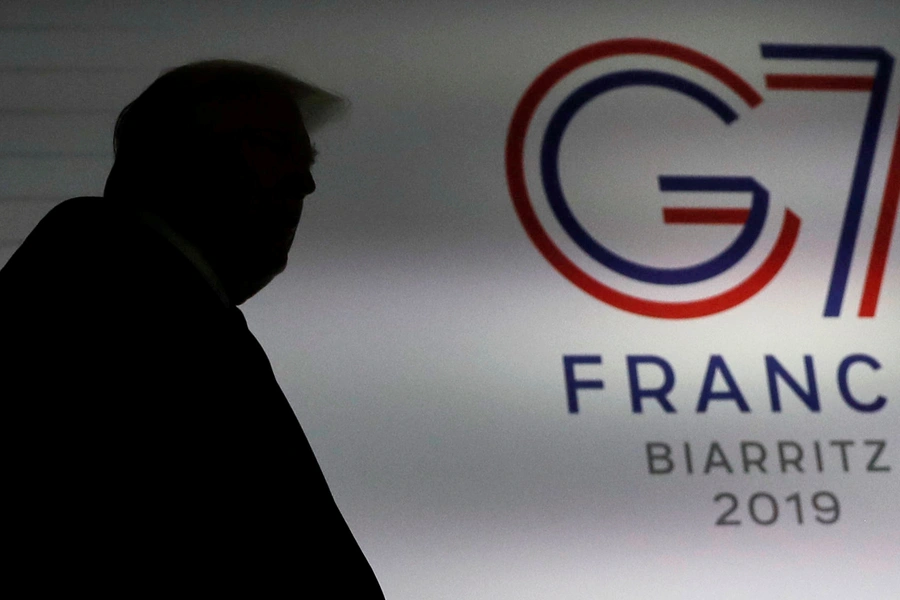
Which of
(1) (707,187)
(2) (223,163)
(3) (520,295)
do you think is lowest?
(3) (520,295)

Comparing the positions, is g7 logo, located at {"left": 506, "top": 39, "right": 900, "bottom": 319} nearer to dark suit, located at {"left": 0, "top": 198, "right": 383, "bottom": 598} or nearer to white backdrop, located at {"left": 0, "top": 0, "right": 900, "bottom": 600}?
white backdrop, located at {"left": 0, "top": 0, "right": 900, "bottom": 600}

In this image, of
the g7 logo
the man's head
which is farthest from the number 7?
the man's head

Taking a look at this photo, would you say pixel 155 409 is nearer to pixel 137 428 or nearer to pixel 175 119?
pixel 137 428

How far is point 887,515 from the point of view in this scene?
2.11 m

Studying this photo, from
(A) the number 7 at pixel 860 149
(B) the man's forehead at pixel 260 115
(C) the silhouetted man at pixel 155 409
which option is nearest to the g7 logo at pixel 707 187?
(A) the number 7 at pixel 860 149

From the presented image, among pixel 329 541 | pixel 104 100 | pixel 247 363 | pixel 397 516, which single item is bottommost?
pixel 397 516

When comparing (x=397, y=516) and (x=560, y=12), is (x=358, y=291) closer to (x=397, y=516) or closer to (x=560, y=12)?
(x=397, y=516)

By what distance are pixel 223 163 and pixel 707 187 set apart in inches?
49.0

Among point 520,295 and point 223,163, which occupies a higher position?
point 223,163

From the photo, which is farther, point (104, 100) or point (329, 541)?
point (104, 100)

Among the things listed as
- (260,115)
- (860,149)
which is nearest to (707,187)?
(860,149)

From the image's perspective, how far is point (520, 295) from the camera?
2123 mm

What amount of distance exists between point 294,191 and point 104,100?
3.28 feet

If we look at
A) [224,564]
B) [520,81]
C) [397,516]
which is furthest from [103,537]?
[520,81]
